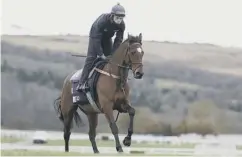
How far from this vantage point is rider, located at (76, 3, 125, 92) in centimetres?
2358

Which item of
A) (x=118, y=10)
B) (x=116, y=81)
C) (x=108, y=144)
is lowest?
(x=108, y=144)

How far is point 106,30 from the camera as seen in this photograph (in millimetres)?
24094

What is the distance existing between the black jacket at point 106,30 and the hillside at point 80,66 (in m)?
10.3

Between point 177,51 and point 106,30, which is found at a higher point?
point 106,30

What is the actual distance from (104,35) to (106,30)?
0.58 ft

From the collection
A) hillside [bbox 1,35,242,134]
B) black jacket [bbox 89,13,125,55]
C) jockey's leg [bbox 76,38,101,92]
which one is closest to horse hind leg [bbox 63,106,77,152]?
jockey's leg [bbox 76,38,101,92]

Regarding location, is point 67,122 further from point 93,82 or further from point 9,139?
point 9,139

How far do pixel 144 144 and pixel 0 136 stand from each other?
4.17m

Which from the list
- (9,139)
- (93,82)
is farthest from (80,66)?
(93,82)

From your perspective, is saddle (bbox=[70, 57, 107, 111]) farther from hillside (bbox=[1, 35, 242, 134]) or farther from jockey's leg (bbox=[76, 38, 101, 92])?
hillside (bbox=[1, 35, 242, 134])

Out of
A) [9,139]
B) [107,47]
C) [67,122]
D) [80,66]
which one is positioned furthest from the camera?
[80,66]

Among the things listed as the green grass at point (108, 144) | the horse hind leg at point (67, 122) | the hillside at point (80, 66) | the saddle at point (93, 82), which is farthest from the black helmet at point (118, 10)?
the hillside at point (80, 66)

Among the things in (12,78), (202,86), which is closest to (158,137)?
(202,86)

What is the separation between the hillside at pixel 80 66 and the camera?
35062mm
